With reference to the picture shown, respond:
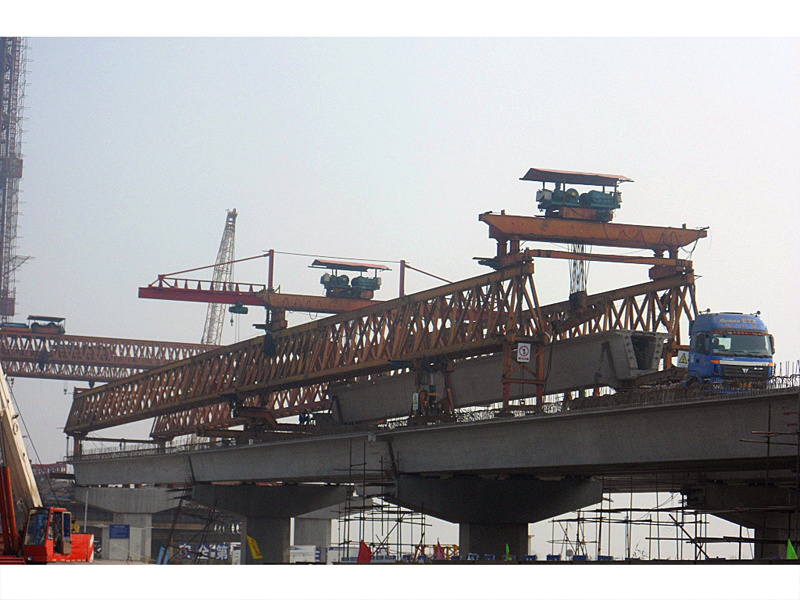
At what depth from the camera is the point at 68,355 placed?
120 meters

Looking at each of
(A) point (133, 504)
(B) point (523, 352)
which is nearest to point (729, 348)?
(B) point (523, 352)

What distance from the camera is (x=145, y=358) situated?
124 m

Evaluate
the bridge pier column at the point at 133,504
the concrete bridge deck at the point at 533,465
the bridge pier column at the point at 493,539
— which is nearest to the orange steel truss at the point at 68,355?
the bridge pier column at the point at 133,504

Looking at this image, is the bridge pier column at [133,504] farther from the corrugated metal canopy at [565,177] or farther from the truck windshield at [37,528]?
the truck windshield at [37,528]

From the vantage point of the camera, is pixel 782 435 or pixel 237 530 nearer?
pixel 782 435

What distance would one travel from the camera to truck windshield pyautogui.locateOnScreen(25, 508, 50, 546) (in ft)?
121

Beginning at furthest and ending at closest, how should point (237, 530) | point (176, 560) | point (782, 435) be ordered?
point (237, 530), point (176, 560), point (782, 435)

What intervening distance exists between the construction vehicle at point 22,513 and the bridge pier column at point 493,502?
20248mm

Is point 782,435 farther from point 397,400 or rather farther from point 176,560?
point 176,560

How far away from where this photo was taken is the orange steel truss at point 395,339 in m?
59.1

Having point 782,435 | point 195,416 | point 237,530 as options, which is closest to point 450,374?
point 782,435

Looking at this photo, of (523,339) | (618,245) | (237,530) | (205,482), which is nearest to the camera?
(523,339)

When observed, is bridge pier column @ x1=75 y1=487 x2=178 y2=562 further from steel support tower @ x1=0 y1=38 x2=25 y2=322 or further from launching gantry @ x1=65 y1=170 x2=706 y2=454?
steel support tower @ x1=0 y1=38 x2=25 y2=322

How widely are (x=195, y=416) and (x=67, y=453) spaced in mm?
12801
